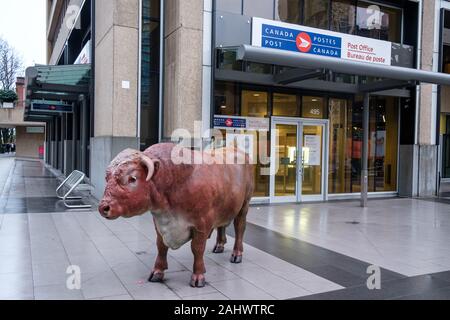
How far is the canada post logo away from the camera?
1068cm

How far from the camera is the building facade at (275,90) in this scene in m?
9.95

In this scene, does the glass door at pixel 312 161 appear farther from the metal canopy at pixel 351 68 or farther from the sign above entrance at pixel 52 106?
the sign above entrance at pixel 52 106

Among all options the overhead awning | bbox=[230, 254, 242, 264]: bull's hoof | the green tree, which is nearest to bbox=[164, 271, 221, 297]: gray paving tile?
bbox=[230, 254, 242, 264]: bull's hoof

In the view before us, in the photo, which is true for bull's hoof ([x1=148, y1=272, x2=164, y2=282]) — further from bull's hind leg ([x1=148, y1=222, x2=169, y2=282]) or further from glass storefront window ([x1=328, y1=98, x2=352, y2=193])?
glass storefront window ([x1=328, y1=98, x2=352, y2=193])

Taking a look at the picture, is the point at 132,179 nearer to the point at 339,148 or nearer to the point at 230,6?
the point at 230,6

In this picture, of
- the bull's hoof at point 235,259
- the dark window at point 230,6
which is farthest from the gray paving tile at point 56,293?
the dark window at point 230,6

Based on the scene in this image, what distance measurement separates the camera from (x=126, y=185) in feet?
13.2

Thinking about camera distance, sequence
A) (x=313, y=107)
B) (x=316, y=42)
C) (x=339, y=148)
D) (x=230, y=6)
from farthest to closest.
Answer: (x=339, y=148) < (x=313, y=107) < (x=316, y=42) < (x=230, y=6)

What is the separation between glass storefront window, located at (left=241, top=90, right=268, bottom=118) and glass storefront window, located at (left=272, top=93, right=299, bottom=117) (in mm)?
317

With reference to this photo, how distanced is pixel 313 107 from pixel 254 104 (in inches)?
79.1

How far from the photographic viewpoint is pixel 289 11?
1162 centimetres

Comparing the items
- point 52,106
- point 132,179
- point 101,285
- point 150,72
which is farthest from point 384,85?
point 52,106

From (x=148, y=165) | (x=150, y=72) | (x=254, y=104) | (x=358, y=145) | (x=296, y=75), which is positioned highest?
(x=150, y=72)
